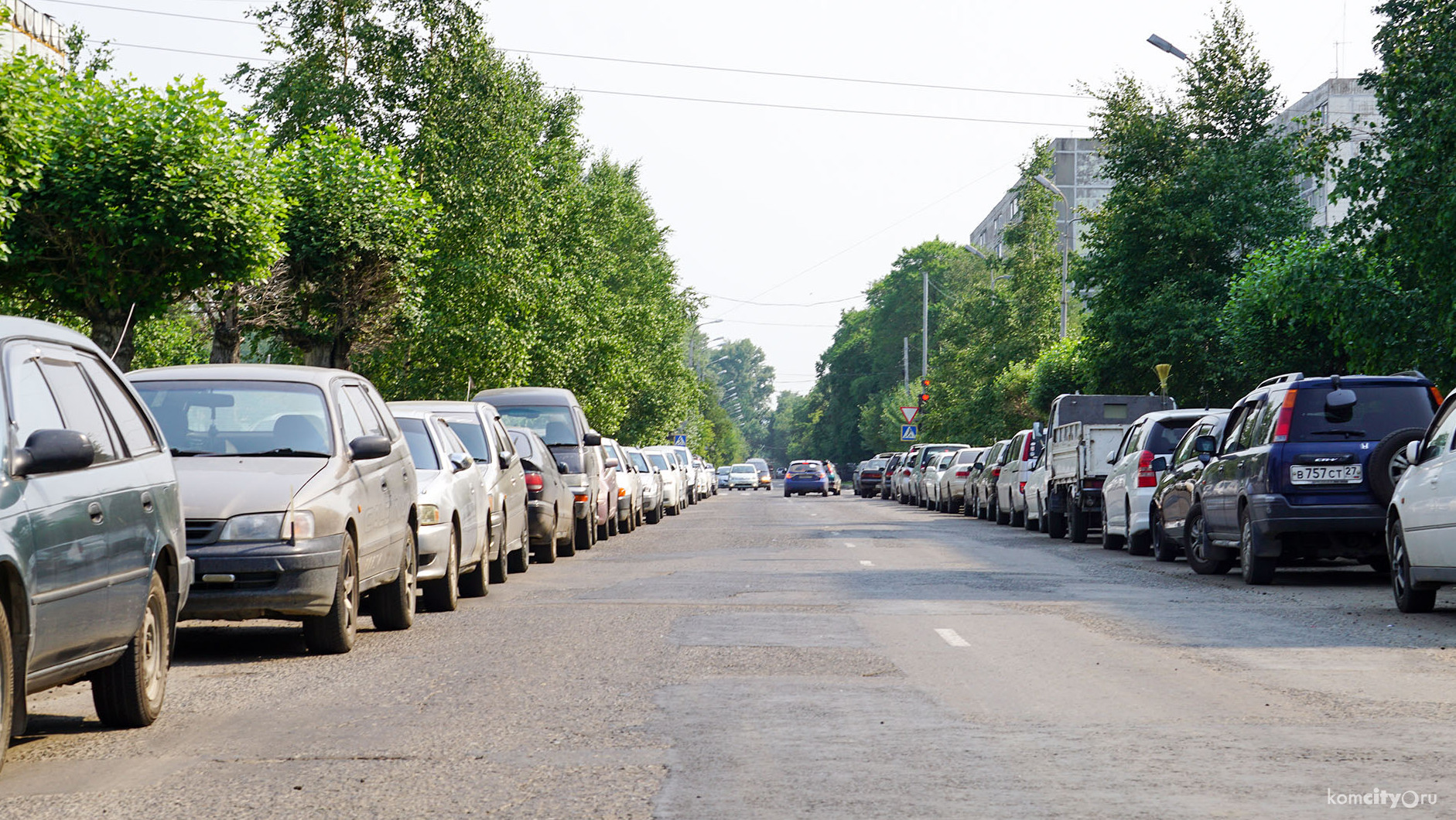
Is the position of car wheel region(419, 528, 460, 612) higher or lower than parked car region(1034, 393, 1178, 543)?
lower

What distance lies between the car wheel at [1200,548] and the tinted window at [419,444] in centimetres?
806

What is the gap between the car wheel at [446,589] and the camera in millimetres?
14023

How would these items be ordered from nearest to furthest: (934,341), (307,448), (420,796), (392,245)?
1. (420,796)
2. (307,448)
3. (392,245)
4. (934,341)

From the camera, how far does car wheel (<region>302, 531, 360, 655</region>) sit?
34.8 ft

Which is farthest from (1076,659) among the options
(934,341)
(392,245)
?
(934,341)

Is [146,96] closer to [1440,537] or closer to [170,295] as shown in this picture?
[170,295]

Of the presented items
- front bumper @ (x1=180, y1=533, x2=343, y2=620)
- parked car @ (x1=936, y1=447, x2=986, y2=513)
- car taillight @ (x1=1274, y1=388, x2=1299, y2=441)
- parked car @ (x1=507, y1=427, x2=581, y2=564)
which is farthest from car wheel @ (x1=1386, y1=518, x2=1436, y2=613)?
parked car @ (x1=936, y1=447, x2=986, y2=513)

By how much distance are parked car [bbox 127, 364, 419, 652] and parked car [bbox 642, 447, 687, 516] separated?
1065 inches

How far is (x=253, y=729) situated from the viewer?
25.8 ft

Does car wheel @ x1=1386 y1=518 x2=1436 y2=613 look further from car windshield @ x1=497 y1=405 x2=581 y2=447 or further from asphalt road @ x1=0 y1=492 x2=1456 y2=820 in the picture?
car windshield @ x1=497 y1=405 x2=581 y2=447

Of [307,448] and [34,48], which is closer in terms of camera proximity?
[307,448]

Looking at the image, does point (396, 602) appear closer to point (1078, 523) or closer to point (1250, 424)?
point (1250, 424)

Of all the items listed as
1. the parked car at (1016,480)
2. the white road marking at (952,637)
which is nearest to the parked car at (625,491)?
the parked car at (1016,480)

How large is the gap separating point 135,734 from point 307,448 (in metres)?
3.59
